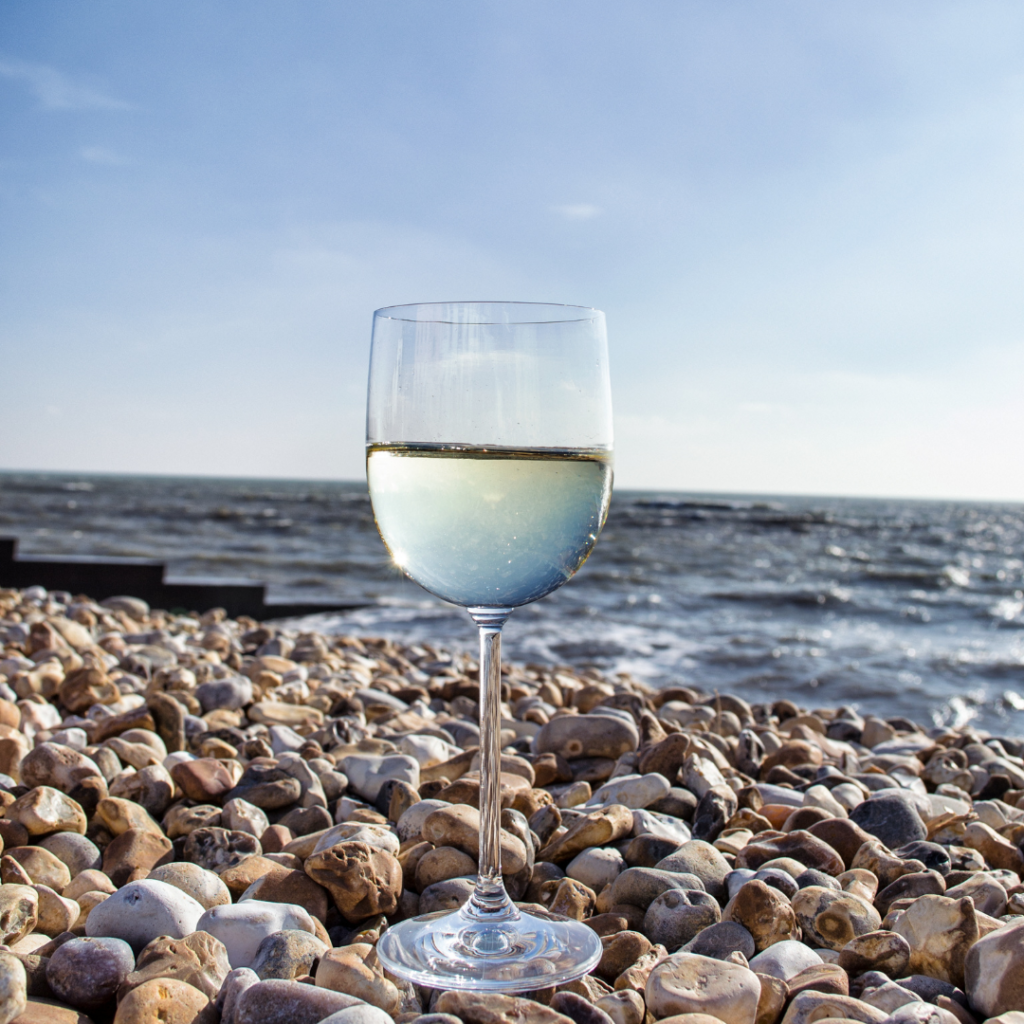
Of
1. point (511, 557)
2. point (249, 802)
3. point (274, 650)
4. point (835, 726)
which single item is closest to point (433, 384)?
point (511, 557)

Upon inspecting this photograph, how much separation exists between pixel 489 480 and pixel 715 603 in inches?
455

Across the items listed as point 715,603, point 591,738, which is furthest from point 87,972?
point 715,603

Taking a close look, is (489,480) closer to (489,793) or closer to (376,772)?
(489,793)

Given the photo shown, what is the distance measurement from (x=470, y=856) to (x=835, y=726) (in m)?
2.67

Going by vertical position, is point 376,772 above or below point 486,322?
below

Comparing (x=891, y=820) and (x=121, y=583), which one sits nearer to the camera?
(x=891, y=820)

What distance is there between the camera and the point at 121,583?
8.84 metres

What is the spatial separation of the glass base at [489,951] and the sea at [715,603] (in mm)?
2901

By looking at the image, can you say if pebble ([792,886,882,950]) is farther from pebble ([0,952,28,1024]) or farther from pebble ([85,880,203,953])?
pebble ([0,952,28,1024])

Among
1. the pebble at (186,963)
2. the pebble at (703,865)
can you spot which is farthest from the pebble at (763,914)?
the pebble at (186,963)

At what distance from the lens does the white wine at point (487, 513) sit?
1.27 meters

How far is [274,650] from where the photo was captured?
4.87 m

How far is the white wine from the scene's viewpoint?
49.9 inches

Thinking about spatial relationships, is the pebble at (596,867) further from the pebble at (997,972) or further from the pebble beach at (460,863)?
the pebble at (997,972)
